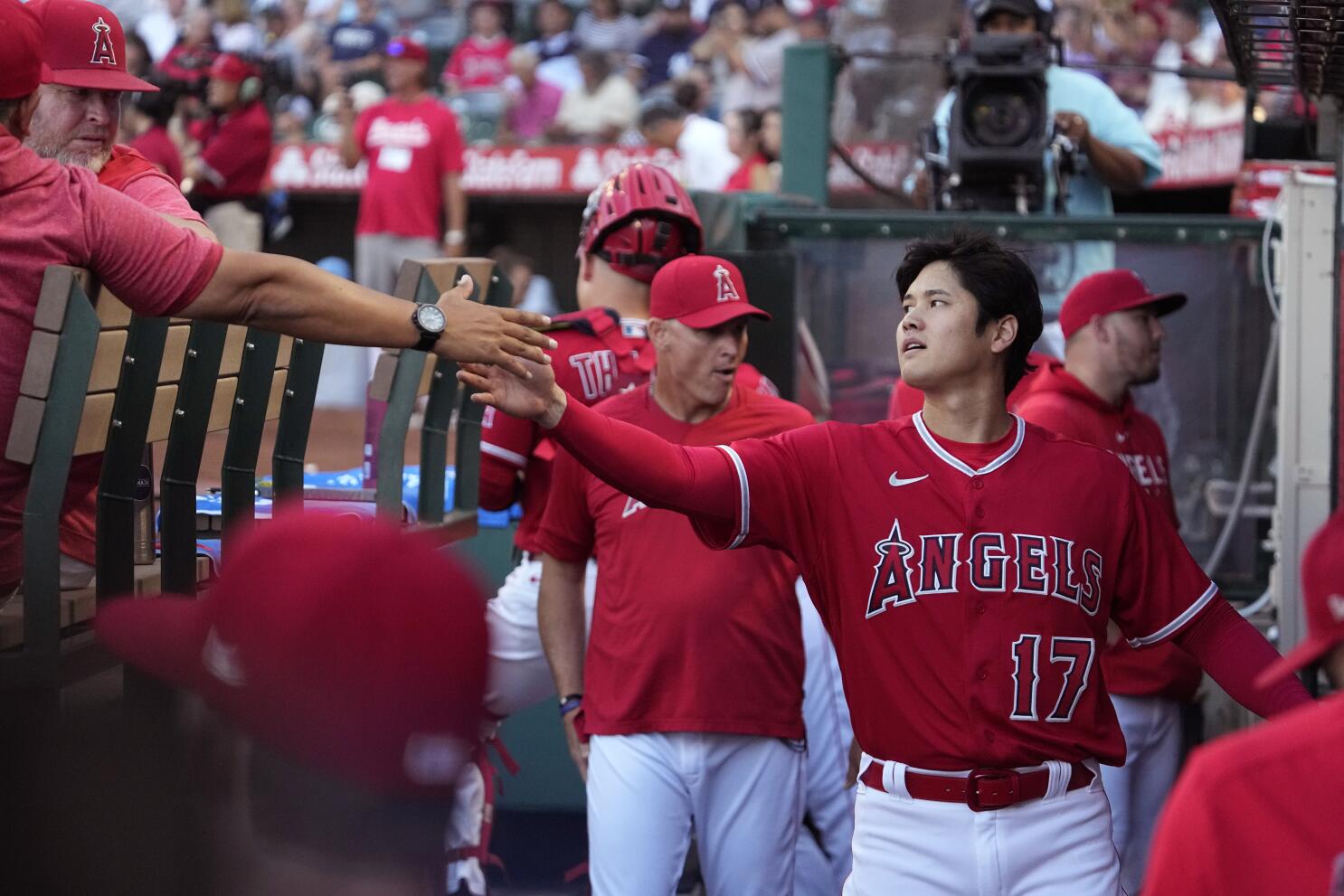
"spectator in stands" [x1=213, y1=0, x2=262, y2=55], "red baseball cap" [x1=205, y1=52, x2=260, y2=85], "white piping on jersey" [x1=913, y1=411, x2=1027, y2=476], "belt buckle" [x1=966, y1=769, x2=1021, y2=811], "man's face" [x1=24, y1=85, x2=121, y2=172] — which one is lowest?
"belt buckle" [x1=966, y1=769, x2=1021, y2=811]

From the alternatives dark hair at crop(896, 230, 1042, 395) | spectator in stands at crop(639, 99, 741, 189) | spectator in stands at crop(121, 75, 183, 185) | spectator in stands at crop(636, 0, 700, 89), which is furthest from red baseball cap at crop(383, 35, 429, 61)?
dark hair at crop(896, 230, 1042, 395)

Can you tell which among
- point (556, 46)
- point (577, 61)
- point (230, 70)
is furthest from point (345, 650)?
point (556, 46)

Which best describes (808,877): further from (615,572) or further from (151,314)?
(151,314)

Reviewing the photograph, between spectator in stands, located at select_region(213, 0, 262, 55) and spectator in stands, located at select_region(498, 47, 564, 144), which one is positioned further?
spectator in stands, located at select_region(213, 0, 262, 55)

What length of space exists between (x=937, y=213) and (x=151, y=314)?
14.7ft

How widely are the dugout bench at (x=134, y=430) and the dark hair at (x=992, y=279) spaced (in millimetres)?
1371

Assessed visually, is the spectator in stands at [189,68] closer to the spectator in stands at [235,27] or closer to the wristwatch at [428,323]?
the spectator in stands at [235,27]

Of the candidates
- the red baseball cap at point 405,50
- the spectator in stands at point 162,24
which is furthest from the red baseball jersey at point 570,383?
the spectator in stands at point 162,24

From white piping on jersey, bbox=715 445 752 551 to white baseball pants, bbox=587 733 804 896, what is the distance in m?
0.92

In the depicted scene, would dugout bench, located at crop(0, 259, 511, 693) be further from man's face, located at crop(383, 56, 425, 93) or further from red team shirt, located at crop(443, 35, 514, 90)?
red team shirt, located at crop(443, 35, 514, 90)

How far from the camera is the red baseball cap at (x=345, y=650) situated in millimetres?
1378

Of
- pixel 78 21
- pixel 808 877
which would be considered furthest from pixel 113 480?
pixel 808 877

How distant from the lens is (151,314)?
3.05 m

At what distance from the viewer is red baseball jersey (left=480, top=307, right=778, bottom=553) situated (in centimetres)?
477
